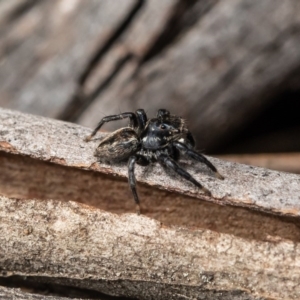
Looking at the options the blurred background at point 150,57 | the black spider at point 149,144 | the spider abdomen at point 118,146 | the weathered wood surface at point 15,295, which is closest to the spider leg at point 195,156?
the black spider at point 149,144

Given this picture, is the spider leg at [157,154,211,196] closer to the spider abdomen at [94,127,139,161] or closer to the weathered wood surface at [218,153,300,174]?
the spider abdomen at [94,127,139,161]

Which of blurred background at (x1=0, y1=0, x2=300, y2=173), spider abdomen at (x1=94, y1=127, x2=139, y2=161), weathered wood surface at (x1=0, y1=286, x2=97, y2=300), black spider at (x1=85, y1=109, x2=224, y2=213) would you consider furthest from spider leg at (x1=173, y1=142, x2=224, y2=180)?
blurred background at (x1=0, y1=0, x2=300, y2=173)

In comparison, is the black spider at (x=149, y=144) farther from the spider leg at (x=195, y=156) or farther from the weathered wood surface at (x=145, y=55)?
the weathered wood surface at (x=145, y=55)

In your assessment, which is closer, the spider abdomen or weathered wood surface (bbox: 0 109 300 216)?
weathered wood surface (bbox: 0 109 300 216)

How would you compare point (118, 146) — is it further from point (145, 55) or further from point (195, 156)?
point (145, 55)

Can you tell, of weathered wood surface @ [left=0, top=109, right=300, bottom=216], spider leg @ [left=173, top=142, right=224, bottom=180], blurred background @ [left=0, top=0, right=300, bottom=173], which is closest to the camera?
weathered wood surface @ [left=0, top=109, right=300, bottom=216]

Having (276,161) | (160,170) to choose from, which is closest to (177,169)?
(160,170)
